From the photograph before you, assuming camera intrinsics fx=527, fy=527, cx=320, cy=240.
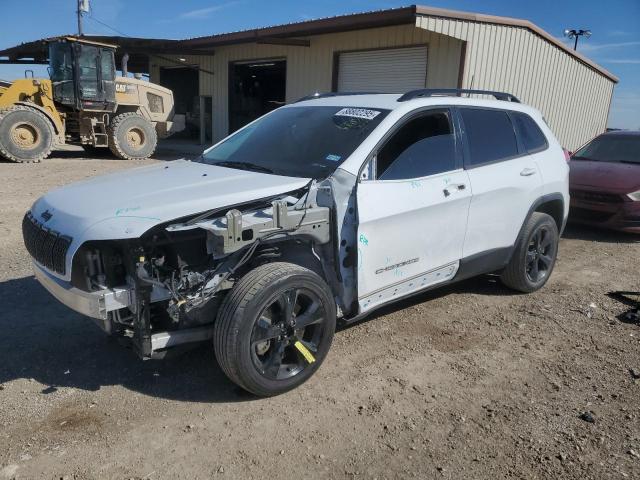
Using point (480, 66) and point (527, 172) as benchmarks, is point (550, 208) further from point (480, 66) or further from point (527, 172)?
point (480, 66)

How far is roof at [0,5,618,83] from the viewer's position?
11.6 metres

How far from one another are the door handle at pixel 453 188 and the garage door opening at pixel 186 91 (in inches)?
903

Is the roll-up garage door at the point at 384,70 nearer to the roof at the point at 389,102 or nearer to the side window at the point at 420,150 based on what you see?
the roof at the point at 389,102

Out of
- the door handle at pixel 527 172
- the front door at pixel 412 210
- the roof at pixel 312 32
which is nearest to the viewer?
the front door at pixel 412 210

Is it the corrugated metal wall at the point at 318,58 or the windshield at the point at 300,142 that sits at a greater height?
the corrugated metal wall at the point at 318,58

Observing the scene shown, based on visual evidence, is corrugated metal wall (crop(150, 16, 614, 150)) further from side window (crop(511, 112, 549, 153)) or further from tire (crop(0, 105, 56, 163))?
tire (crop(0, 105, 56, 163))

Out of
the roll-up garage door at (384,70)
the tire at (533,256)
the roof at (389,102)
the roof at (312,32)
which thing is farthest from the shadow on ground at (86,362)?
the roll-up garage door at (384,70)

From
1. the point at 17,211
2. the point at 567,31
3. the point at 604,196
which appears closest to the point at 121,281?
the point at 17,211

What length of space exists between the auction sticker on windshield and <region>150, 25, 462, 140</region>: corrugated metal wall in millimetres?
9245

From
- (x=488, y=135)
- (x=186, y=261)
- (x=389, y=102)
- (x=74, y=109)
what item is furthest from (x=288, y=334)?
(x=74, y=109)

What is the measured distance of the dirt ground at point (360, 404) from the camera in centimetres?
278

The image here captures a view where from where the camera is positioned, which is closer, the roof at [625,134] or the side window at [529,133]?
the side window at [529,133]

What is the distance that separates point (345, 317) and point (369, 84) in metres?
11.8

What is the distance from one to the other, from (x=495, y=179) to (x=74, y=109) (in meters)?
14.0
